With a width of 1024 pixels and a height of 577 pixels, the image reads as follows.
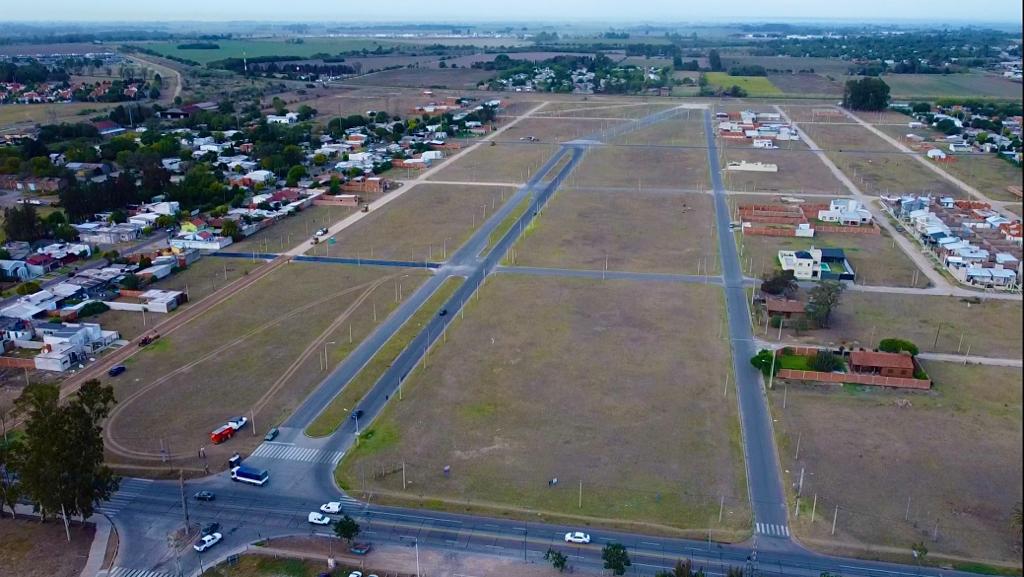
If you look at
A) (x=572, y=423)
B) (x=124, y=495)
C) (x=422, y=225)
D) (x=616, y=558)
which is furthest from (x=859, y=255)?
(x=124, y=495)

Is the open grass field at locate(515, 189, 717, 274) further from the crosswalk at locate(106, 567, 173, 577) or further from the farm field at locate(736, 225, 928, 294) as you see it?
the crosswalk at locate(106, 567, 173, 577)

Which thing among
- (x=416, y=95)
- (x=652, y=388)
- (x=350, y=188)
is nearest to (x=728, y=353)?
(x=652, y=388)

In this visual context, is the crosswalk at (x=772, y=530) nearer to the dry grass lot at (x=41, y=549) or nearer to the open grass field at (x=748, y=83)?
the dry grass lot at (x=41, y=549)

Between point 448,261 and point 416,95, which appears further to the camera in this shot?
point 416,95

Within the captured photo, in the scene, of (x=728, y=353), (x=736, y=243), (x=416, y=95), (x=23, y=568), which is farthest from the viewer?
(x=416, y=95)

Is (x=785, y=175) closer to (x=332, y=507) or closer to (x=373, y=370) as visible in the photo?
(x=373, y=370)

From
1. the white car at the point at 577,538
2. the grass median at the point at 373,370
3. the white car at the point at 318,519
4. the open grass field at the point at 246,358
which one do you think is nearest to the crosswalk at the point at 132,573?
the white car at the point at 318,519

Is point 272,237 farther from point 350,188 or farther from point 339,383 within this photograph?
point 339,383
